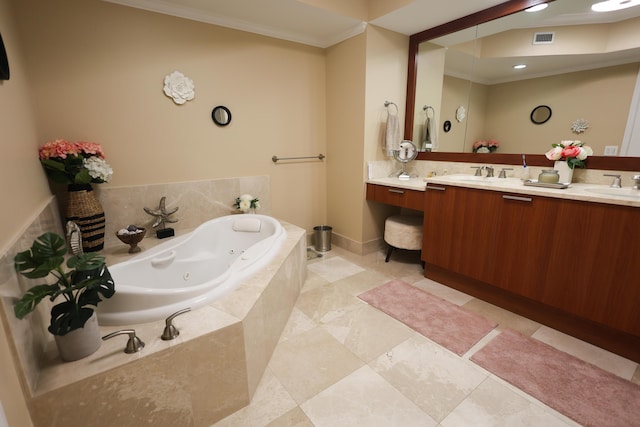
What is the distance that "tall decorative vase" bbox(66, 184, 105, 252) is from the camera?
72.9 inches

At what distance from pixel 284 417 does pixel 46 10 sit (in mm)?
2787

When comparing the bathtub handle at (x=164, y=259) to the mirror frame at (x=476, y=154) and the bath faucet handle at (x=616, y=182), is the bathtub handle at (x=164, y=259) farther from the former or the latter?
the bath faucet handle at (x=616, y=182)

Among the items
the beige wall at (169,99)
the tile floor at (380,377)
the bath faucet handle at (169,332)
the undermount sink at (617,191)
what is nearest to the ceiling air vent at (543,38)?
the undermount sink at (617,191)

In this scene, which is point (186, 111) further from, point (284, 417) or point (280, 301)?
point (284, 417)

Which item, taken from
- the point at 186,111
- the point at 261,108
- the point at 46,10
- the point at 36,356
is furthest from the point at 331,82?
the point at 36,356

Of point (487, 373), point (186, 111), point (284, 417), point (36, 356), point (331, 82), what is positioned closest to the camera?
point (36, 356)

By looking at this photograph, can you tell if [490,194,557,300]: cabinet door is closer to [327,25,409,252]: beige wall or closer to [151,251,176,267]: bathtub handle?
[327,25,409,252]: beige wall

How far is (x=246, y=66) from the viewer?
8.73 feet

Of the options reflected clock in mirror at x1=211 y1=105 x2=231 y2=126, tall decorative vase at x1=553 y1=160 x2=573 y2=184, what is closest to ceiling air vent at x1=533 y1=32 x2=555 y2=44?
tall decorative vase at x1=553 y1=160 x2=573 y2=184

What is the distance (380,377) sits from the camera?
1.50 meters

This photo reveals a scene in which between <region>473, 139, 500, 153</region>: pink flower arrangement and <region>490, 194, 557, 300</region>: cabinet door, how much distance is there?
784mm

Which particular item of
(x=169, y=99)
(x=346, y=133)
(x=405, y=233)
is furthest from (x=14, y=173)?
(x=405, y=233)

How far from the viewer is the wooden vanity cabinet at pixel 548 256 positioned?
1537 mm

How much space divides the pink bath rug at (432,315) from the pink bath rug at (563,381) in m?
0.12
